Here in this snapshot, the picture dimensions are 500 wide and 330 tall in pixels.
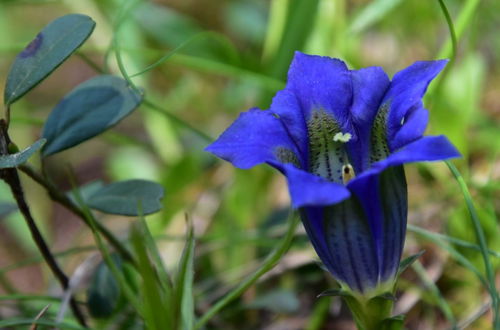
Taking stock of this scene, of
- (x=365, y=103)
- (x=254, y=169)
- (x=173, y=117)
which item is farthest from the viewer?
(x=254, y=169)

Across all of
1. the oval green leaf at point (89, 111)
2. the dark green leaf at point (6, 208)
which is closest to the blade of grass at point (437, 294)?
the oval green leaf at point (89, 111)

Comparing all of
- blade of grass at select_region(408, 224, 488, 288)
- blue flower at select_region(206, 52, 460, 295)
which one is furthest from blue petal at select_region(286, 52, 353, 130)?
blade of grass at select_region(408, 224, 488, 288)

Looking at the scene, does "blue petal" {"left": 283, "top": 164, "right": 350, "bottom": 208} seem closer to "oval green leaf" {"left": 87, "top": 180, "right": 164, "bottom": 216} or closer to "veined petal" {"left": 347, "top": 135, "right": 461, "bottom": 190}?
"veined petal" {"left": 347, "top": 135, "right": 461, "bottom": 190}

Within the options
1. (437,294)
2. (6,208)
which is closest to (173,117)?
(6,208)

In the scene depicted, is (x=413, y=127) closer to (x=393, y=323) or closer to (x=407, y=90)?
(x=407, y=90)

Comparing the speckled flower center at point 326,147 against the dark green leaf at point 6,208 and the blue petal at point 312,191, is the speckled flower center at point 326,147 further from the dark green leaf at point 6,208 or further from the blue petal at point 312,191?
the dark green leaf at point 6,208

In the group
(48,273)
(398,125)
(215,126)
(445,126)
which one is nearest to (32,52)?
(398,125)
